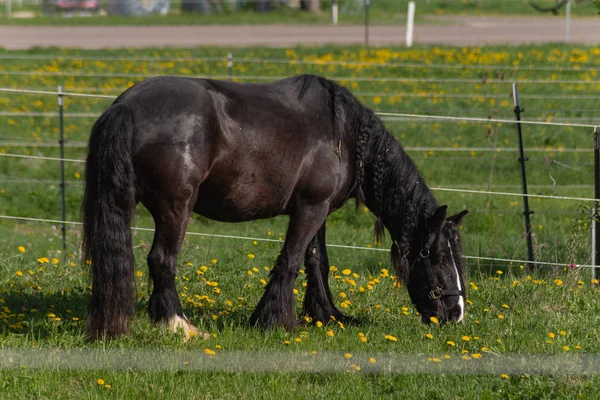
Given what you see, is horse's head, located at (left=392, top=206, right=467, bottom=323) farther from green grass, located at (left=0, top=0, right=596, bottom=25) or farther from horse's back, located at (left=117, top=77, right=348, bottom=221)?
green grass, located at (left=0, top=0, right=596, bottom=25)

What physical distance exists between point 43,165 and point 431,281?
8.39 meters

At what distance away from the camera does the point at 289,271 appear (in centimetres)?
623

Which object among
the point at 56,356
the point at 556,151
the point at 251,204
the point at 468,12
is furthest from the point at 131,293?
the point at 468,12

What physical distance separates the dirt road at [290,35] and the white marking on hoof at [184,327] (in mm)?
16717

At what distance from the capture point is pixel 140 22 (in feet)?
92.2

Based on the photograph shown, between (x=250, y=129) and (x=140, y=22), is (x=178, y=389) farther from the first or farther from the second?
(x=140, y=22)

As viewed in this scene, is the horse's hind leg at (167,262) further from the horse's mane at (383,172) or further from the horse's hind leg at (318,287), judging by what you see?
the horse's mane at (383,172)

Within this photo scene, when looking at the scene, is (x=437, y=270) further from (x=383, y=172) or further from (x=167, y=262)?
(x=167, y=262)

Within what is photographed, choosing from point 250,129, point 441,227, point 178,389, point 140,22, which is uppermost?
point 140,22

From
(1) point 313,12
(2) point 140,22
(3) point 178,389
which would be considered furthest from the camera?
(1) point 313,12

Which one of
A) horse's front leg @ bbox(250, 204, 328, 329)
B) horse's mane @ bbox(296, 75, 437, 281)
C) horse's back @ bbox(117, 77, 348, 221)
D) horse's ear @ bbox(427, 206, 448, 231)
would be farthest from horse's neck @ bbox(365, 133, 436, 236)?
horse's front leg @ bbox(250, 204, 328, 329)

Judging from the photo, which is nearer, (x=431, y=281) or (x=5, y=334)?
(x=5, y=334)

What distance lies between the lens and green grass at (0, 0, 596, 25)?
93.2ft

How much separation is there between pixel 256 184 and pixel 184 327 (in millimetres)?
1059
